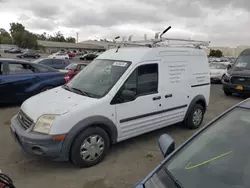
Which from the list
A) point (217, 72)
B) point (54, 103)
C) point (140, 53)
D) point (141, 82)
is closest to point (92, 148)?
point (54, 103)

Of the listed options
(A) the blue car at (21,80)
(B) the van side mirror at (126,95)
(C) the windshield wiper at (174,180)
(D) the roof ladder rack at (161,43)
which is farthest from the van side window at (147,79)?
(A) the blue car at (21,80)

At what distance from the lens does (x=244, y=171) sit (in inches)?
61.9

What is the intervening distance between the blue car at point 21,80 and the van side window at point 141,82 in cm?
390

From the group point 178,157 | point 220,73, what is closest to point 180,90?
point 178,157

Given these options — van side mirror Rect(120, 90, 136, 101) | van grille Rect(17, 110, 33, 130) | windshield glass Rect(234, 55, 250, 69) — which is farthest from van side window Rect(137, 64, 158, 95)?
windshield glass Rect(234, 55, 250, 69)

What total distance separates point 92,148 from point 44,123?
0.81 m

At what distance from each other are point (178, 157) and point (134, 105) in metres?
1.99

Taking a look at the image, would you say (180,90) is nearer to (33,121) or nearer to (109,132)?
(109,132)

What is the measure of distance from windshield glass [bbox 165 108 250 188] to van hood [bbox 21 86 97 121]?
6.06 feet

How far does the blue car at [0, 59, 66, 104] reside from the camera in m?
6.13

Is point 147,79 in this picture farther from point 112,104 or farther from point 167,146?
point 167,146

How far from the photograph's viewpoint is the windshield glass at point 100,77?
144 inches

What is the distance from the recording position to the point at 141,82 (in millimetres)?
3943

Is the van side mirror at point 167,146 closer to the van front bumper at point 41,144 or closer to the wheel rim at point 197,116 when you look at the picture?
the van front bumper at point 41,144
